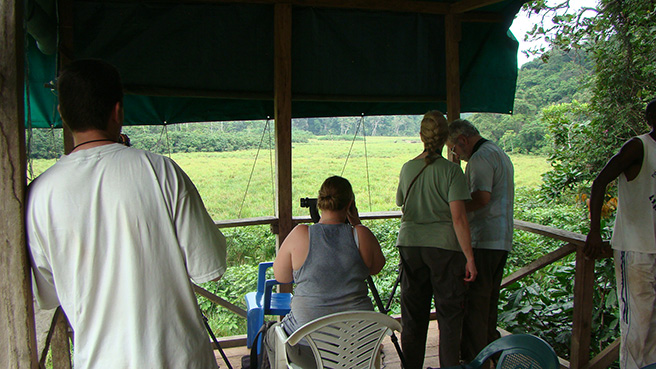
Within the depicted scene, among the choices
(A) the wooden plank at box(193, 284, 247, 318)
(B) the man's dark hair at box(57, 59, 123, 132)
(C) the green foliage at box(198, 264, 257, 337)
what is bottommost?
(C) the green foliage at box(198, 264, 257, 337)

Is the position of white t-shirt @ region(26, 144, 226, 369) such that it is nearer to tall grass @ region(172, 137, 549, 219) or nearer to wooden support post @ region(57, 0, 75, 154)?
wooden support post @ region(57, 0, 75, 154)

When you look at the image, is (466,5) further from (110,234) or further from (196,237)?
(110,234)

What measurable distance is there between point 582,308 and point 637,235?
669mm

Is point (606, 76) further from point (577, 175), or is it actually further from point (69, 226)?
point (69, 226)

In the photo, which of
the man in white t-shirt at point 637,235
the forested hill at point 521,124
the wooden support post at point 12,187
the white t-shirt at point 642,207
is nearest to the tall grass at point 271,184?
the forested hill at point 521,124

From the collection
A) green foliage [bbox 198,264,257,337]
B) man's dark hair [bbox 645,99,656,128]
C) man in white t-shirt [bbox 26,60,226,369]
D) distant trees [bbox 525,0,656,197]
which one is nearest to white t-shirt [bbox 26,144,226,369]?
man in white t-shirt [bbox 26,60,226,369]

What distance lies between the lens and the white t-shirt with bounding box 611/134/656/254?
7.36 feet

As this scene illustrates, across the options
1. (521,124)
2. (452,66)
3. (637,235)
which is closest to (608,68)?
(452,66)

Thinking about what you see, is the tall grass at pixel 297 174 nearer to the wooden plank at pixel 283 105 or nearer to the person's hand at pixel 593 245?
the wooden plank at pixel 283 105

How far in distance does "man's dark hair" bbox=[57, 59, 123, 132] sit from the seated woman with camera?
0.93 metres

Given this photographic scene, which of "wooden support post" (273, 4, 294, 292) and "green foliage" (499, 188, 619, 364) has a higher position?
"wooden support post" (273, 4, 294, 292)

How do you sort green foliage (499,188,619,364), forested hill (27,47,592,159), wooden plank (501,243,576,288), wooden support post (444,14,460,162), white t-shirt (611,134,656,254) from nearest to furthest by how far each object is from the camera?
white t-shirt (611,134,656,254) → wooden plank (501,243,576,288) → green foliage (499,188,619,364) → wooden support post (444,14,460,162) → forested hill (27,47,592,159)

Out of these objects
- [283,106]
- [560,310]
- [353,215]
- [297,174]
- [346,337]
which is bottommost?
[560,310]

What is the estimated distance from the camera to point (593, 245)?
96.4 inches
